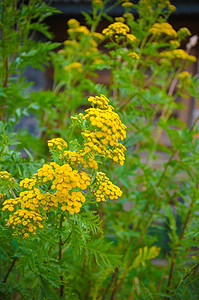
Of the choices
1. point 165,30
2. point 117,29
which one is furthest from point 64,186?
point 165,30

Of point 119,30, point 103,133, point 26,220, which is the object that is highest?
point 119,30

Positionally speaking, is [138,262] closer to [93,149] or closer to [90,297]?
[90,297]

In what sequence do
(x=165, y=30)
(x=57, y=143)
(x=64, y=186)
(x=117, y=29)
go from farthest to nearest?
(x=165, y=30)
(x=117, y=29)
(x=57, y=143)
(x=64, y=186)

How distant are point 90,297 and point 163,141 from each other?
2.82 metres

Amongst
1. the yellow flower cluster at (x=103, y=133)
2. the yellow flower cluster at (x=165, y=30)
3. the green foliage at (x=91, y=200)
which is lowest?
the green foliage at (x=91, y=200)

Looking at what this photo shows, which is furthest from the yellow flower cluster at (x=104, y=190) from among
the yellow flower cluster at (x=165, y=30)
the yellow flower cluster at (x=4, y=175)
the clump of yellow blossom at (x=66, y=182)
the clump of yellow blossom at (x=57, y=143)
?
the yellow flower cluster at (x=165, y=30)

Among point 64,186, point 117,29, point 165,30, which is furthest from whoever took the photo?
point 165,30

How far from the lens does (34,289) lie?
1.10m

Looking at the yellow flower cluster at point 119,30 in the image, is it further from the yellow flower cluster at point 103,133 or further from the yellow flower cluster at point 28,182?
the yellow flower cluster at point 28,182

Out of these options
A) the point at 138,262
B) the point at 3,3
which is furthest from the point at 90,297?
the point at 3,3

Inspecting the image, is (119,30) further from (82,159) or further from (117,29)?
(82,159)

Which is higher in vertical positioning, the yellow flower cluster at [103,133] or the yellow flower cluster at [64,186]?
the yellow flower cluster at [103,133]

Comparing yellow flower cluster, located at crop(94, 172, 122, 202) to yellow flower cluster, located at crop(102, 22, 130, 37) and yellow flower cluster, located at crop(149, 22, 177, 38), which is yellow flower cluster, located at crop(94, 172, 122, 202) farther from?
yellow flower cluster, located at crop(149, 22, 177, 38)

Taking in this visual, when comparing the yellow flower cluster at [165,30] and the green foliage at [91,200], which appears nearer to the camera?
the green foliage at [91,200]
